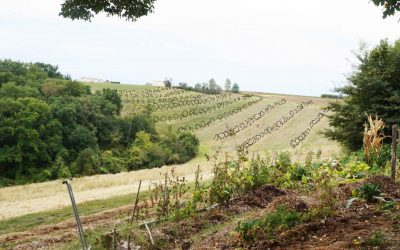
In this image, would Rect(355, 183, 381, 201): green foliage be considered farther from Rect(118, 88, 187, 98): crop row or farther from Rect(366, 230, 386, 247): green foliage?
Rect(118, 88, 187, 98): crop row

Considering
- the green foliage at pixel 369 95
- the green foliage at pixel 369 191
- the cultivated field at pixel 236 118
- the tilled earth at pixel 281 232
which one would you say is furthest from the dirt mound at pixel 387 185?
the cultivated field at pixel 236 118

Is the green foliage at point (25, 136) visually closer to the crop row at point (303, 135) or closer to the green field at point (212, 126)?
the green field at point (212, 126)

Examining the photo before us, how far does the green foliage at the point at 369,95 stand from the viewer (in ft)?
75.8

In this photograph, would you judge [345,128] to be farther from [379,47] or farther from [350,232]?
[350,232]

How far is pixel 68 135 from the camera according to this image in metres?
59.9

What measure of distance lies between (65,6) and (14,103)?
165 feet

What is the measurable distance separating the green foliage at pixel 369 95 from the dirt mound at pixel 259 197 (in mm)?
14683

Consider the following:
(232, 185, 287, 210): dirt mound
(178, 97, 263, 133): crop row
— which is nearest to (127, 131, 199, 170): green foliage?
(178, 97, 263, 133): crop row

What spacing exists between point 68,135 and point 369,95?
4468cm

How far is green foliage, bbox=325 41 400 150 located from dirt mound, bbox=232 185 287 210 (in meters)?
14.7

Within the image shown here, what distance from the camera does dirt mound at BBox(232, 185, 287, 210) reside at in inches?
369

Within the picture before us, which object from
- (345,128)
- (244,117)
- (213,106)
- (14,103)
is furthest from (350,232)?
(213,106)

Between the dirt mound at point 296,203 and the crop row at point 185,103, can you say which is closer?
the dirt mound at point 296,203

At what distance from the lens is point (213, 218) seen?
28.7ft
